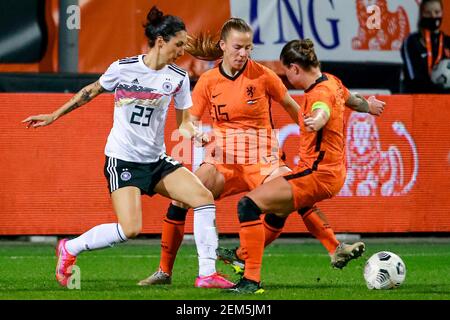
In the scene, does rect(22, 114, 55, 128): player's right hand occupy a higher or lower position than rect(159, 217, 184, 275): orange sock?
higher

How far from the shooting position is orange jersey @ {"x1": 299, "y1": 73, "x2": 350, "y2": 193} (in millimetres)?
9727

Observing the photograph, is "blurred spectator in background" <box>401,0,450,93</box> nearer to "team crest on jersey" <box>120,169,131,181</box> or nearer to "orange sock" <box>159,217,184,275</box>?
"orange sock" <box>159,217,184,275</box>

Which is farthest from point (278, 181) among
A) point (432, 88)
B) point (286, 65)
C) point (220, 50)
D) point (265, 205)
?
point (432, 88)

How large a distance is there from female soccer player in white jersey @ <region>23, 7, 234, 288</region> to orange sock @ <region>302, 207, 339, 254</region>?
905 millimetres

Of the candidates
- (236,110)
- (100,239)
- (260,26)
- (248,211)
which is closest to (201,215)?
(248,211)

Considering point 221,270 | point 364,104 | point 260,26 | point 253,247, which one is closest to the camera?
point 253,247

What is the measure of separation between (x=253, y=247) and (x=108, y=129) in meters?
5.08

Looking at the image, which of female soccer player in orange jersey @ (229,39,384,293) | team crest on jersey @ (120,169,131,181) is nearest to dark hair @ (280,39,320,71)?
female soccer player in orange jersey @ (229,39,384,293)

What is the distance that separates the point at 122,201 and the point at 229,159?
1.36 m

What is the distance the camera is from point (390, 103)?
14.8m

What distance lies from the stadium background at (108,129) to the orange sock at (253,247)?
4.65 m

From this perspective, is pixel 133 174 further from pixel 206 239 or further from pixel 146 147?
pixel 206 239

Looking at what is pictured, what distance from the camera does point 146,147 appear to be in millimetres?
10000

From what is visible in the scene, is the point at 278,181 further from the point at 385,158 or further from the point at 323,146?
the point at 385,158
